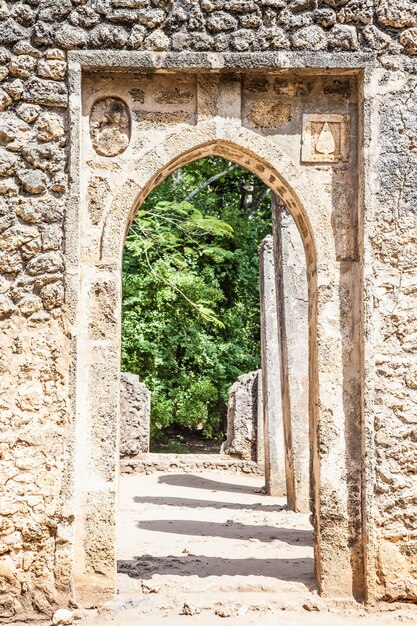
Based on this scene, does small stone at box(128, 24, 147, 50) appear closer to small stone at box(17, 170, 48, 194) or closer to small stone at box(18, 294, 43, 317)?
small stone at box(17, 170, 48, 194)

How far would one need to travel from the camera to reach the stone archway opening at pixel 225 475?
528 centimetres

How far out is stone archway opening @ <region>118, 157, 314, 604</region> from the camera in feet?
17.3

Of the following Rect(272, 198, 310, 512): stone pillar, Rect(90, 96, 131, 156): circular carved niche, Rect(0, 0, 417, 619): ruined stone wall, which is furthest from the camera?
Rect(272, 198, 310, 512): stone pillar

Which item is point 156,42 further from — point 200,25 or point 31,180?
point 31,180

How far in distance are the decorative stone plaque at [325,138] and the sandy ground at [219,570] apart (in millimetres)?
2678

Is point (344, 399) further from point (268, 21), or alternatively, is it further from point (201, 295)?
point (201, 295)

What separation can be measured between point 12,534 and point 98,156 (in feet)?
7.56

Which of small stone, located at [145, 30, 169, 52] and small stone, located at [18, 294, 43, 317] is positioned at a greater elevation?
small stone, located at [145, 30, 169, 52]

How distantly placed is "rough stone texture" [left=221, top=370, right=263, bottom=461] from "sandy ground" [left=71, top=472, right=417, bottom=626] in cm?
305

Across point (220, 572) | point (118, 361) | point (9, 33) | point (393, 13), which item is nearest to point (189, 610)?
point (220, 572)

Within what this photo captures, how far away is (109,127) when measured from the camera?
15.5 feet

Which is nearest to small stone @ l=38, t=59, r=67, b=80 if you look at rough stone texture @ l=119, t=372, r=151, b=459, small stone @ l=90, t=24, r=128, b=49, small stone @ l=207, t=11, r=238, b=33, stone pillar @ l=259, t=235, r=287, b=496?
small stone @ l=90, t=24, r=128, b=49

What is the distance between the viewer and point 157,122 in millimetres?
4742

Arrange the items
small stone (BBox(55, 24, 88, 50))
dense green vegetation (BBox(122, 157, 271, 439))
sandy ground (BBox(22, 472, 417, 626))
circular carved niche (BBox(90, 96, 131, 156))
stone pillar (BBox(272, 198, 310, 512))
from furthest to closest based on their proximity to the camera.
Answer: dense green vegetation (BBox(122, 157, 271, 439)) → stone pillar (BBox(272, 198, 310, 512)) → circular carved niche (BBox(90, 96, 131, 156)) → small stone (BBox(55, 24, 88, 50)) → sandy ground (BBox(22, 472, 417, 626))
